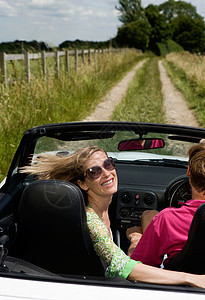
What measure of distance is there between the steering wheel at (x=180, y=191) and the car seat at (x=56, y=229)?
1.20 meters

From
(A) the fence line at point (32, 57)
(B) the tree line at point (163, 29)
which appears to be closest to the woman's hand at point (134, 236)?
(A) the fence line at point (32, 57)

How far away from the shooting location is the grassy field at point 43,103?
22.4 ft

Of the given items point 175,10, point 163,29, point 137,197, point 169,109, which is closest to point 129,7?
point 169,109

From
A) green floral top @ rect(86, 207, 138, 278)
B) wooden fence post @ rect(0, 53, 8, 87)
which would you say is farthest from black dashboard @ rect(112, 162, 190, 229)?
wooden fence post @ rect(0, 53, 8, 87)

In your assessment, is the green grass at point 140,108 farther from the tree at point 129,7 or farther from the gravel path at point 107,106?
the tree at point 129,7

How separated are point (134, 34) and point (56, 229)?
80322mm

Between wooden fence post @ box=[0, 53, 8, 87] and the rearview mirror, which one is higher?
wooden fence post @ box=[0, 53, 8, 87]

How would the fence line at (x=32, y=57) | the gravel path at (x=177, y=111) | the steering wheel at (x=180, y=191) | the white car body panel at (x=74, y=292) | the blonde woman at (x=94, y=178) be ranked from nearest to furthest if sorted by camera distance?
the white car body panel at (x=74, y=292) → the blonde woman at (x=94, y=178) → the steering wheel at (x=180, y=191) → the fence line at (x=32, y=57) → the gravel path at (x=177, y=111)

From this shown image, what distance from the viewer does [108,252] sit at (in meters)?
2.02

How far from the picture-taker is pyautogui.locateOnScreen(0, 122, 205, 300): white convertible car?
1.44 meters

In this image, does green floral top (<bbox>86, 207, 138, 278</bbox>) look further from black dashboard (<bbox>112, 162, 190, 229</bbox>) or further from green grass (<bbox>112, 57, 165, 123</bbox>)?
green grass (<bbox>112, 57, 165, 123</bbox>)

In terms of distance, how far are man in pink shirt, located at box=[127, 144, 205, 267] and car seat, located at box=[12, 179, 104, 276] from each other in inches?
11.1

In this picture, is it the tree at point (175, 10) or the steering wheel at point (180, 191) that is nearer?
the steering wheel at point (180, 191)

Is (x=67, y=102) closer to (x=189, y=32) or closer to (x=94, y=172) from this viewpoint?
(x=94, y=172)
